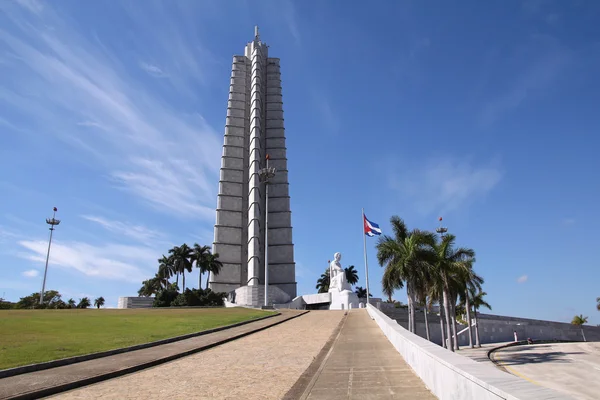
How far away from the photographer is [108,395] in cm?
702

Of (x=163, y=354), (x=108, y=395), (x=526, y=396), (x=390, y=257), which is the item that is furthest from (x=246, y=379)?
(x=390, y=257)

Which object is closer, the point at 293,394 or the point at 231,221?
the point at 293,394

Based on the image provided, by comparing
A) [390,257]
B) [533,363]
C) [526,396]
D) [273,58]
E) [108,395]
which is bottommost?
[533,363]

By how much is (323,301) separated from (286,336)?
150ft

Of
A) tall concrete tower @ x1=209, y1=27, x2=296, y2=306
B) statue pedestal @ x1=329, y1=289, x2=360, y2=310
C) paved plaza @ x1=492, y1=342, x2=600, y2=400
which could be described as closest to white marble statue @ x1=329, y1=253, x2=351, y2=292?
statue pedestal @ x1=329, y1=289, x2=360, y2=310

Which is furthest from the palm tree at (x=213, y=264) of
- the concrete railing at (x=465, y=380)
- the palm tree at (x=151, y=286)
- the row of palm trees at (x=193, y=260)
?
the concrete railing at (x=465, y=380)

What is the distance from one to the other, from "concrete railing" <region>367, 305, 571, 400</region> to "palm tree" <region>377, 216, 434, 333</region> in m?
19.0

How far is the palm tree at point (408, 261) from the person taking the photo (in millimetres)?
25969

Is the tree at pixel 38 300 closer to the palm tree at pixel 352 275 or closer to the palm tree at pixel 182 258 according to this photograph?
the palm tree at pixel 182 258

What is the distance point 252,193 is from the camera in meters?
74.4

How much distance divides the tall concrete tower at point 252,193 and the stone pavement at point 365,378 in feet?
174

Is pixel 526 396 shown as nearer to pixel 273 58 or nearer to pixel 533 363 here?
pixel 533 363

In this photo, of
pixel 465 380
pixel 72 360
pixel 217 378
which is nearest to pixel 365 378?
pixel 217 378

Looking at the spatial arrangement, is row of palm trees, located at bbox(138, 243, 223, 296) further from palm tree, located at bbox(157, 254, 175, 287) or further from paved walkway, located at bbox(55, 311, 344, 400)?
paved walkway, located at bbox(55, 311, 344, 400)
